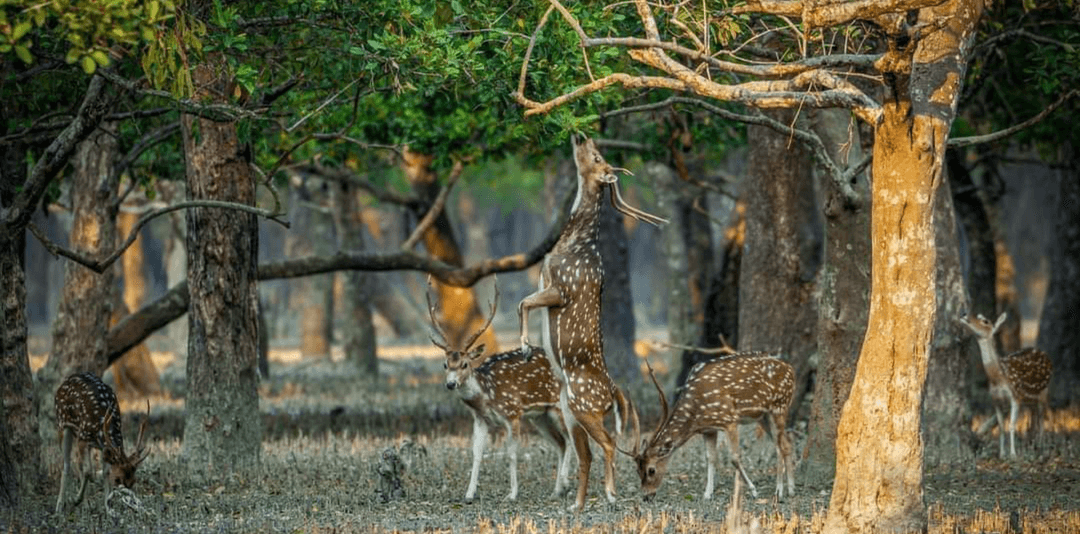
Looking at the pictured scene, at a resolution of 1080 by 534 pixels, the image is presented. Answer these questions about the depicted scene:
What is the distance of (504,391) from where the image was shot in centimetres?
1148

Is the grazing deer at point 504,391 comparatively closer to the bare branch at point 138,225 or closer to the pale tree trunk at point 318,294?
the bare branch at point 138,225

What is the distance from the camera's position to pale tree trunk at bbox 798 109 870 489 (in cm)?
1231

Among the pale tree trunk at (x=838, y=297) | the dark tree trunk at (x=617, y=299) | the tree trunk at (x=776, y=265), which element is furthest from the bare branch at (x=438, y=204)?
the pale tree trunk at (x=838, y=297)

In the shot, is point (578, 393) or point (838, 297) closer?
point (578, 393)

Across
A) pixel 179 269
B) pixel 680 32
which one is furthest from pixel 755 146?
pixel 179 269

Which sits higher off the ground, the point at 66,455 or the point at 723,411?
the point at 723,411

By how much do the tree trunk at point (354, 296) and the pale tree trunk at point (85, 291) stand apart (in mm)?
10278

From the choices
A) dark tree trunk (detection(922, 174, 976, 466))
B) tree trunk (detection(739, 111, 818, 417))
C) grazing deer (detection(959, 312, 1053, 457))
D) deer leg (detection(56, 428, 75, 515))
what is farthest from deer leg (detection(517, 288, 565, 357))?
tree trunk (detection(739, 111, 818, 417))

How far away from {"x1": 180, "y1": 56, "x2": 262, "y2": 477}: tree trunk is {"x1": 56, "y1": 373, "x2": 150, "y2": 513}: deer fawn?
1111 millimetres

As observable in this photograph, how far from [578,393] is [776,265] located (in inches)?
231

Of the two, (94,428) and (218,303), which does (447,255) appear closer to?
(218,303)

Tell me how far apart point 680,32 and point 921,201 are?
2843 mm

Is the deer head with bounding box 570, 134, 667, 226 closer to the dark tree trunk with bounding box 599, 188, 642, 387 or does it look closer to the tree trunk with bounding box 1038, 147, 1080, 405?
the tree trunk with bounding box 1038, 147, 1080, 405

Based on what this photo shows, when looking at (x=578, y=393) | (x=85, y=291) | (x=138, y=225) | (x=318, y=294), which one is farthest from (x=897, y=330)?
(x=318, y=294)
